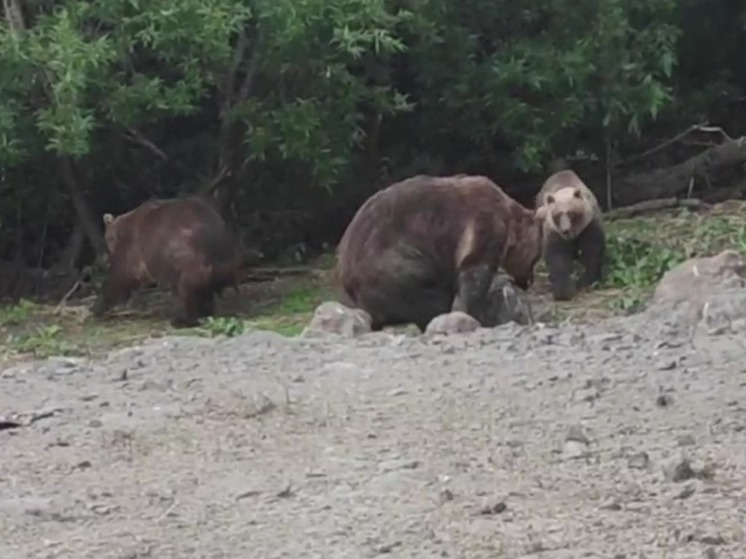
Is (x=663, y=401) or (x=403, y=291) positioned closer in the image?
(x=663, y=401)

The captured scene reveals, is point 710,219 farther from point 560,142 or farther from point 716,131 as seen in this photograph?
point 716,131

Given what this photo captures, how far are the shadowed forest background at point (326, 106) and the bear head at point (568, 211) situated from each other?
1548mm

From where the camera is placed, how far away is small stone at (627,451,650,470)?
5.80 meters

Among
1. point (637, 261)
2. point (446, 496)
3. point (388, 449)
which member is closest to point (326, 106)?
point (637, 261)

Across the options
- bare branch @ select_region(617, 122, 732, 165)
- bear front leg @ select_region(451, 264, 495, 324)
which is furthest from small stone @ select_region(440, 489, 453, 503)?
bare branch @ select_region(617, 122, 732, 165)

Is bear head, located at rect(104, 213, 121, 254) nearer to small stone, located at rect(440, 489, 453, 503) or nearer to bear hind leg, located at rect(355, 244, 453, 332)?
bear hind leg, located at rect(355, 244, 453, 332)

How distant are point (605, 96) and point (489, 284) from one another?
4889mm

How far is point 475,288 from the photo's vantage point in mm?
10445

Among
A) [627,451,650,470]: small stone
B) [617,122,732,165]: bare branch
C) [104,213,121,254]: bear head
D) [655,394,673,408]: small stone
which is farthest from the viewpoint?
[617,122,732,165]: bare branch

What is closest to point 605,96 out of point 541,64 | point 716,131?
point 541,64

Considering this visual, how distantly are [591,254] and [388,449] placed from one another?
6860 millimetres

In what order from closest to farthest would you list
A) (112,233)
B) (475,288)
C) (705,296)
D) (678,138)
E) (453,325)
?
(705,296) < (453,325) < (475,288) < (112,233) < (678,138)

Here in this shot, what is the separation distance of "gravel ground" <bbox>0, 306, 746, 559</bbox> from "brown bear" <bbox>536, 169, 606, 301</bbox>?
380 cm

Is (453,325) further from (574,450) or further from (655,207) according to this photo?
(655,207)
